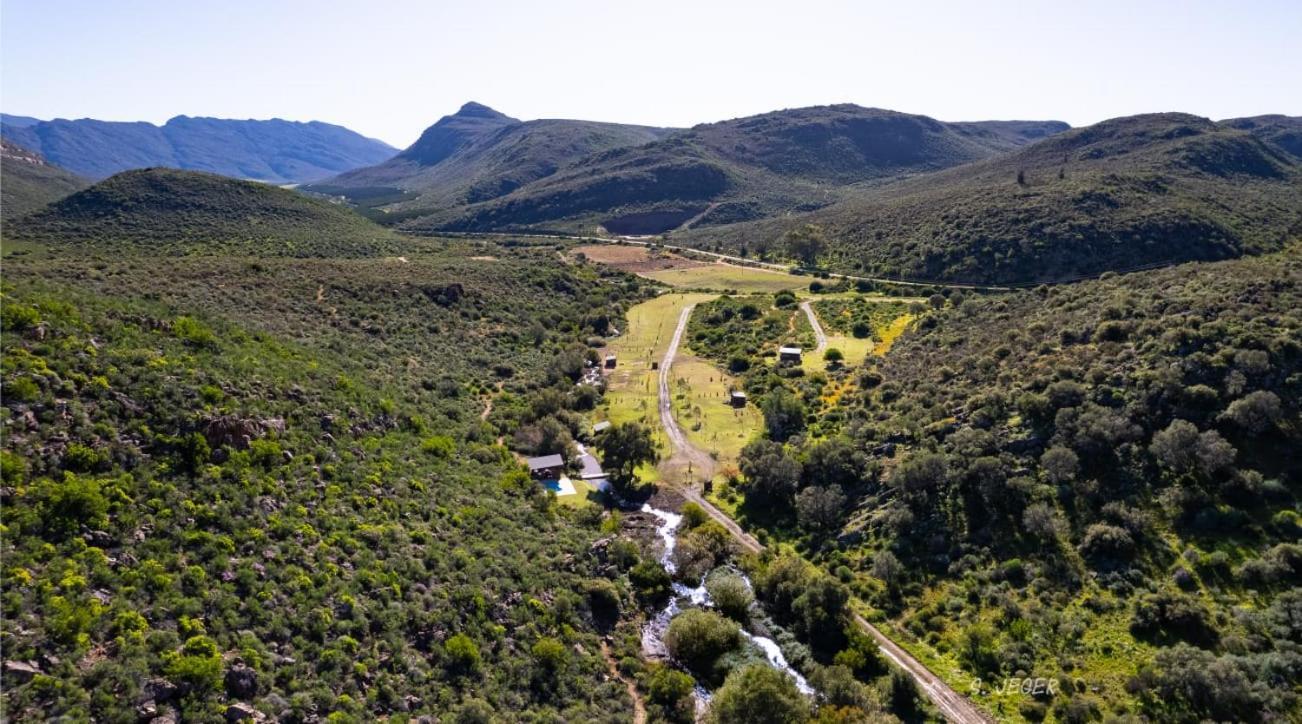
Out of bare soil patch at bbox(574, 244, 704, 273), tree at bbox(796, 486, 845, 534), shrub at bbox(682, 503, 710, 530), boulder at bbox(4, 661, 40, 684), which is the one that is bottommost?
shrub at bbox(682, 503, 710, 530)

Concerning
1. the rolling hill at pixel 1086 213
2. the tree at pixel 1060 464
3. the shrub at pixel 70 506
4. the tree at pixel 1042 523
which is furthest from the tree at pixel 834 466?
the rolling hill at pixel 1086 213

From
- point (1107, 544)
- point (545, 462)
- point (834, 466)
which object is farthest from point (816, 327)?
point (1107, 544)

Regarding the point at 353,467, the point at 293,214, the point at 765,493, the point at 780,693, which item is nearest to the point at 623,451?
the point at 765,493

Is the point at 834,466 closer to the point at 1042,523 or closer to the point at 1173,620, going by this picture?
the point at 1042,523

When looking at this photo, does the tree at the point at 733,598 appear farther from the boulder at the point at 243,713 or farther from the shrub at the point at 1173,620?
the boulder at the point at 243,713

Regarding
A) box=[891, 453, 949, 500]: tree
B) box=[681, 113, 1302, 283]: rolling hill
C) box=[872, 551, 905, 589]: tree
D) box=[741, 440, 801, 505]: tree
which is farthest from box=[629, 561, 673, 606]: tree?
box=[681, 113, 1302, 283]: rolling hill

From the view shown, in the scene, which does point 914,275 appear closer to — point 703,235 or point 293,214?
point 703,235

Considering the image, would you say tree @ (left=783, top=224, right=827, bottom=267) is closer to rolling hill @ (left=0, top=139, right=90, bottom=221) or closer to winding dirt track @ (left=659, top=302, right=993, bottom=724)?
winding dirt track @ (left=659, top=302, right=993, bottom=724)
